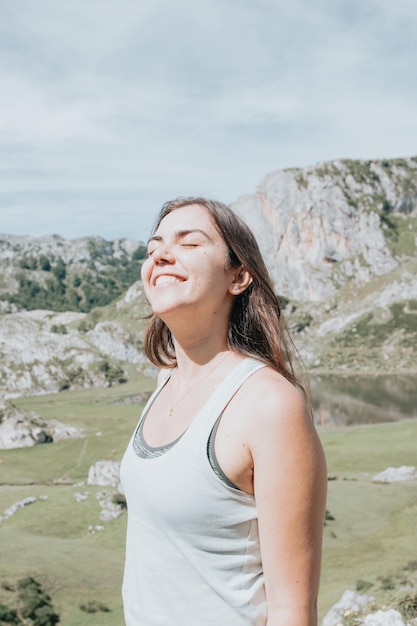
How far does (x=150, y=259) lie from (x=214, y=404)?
1.19m

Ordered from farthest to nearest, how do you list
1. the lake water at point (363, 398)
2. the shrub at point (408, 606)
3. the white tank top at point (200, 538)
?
the lake water at point (363, 398)
the shrub at point (408, 606)
the white tank top at point (200, 538)

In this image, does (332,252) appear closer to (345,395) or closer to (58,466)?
(345,395)

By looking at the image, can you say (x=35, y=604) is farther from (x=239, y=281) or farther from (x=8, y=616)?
(x=239, y=281)

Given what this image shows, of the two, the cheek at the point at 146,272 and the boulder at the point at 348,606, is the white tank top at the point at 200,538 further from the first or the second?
the boulder at the point at 348,606

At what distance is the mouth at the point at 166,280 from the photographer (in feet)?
12.6

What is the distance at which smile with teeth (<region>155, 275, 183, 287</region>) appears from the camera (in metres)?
3.85

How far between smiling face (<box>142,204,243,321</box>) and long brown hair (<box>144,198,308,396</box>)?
0.23 feet

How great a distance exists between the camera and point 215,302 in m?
3.88

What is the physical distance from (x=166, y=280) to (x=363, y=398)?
319ft

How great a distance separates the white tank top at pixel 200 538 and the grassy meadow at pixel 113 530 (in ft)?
34.4

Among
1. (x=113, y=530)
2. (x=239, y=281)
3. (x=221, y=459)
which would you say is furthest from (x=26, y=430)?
(x=221, y=459)

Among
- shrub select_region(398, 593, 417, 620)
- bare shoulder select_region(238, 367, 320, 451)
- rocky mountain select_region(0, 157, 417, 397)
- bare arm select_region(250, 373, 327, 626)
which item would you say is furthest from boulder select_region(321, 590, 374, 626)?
rocky mountain select_region(0, 157, 417, 397)

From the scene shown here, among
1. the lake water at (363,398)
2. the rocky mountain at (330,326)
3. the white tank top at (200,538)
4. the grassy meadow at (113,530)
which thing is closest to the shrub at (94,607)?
the grassy meadow at (113,530)

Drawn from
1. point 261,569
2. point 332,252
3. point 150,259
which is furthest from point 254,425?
point 332,252
